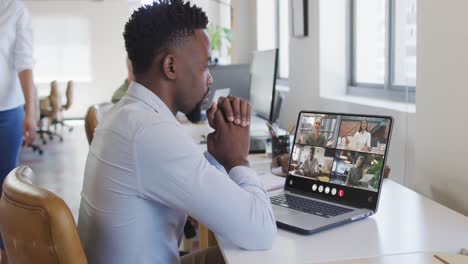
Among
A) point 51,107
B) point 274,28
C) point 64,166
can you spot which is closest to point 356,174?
point 274,28

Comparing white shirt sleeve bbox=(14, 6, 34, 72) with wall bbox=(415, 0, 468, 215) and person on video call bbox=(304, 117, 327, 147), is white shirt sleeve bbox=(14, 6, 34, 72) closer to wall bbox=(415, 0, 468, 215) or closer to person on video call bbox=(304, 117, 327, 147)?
person on video call bbox=(304, 117, 327, 147)

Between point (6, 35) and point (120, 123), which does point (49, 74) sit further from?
point (120, 123)

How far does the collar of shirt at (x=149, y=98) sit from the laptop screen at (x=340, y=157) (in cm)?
56

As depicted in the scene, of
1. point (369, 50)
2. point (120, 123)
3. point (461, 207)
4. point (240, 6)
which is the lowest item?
point (461, 207)

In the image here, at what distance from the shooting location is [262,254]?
3.77 ft

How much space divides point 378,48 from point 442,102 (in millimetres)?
1233

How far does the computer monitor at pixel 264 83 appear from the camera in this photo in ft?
8.63

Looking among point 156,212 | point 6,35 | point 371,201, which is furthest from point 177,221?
point 6,35

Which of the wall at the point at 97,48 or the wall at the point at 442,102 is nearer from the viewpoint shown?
the wall at the point at 442,102

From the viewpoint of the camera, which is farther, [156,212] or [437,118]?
[437,118]

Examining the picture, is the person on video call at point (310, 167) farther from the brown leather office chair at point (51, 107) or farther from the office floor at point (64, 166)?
the brown leather office chair at point (51, 107)

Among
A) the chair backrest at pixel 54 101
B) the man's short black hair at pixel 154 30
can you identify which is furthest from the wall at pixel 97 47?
the man's short black hair at pixel 154 30

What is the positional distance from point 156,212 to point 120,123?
207mm

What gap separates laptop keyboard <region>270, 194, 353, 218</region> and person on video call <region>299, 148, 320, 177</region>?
89 mm
